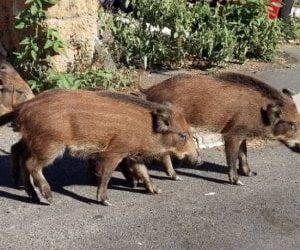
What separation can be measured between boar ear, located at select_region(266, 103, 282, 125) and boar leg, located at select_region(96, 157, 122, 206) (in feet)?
5.44

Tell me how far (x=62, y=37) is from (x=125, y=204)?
3.50 m

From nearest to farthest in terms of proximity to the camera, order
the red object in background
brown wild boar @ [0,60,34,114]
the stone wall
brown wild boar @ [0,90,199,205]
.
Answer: brown wild boar @ [0,90,199,205], brown wild boar @ [0,60,34,114], the stone wall, the red object in background

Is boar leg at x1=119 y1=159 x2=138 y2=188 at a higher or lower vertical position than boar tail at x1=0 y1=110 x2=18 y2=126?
lower

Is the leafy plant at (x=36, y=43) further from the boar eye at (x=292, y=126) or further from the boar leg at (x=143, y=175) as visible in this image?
the boar eye at (x=292, y=126)

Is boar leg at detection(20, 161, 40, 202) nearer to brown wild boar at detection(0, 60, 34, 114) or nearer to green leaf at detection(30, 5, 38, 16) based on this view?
brown wild boar at detection(0, 60, 34, 114)

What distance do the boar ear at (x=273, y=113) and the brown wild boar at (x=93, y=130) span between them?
993mm

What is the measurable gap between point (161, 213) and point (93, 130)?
0.90m

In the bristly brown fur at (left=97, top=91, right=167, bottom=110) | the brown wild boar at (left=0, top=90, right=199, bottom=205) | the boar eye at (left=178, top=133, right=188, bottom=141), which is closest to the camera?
the brown wild boar at (left=0, top=90, right=199, bottom=205)

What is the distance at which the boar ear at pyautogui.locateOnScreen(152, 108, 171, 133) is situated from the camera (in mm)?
6391

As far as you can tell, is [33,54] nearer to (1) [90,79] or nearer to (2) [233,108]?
(1) [90,79]

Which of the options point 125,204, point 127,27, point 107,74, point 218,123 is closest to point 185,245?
point 125,204

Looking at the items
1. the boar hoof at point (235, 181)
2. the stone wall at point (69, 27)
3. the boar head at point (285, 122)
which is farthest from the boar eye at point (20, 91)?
the boar head at point (285, 122)

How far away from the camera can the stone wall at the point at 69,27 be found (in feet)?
30.2

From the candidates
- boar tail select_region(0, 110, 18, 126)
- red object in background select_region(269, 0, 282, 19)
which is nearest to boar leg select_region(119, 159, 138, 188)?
boar tail select_region(0, 110, 18, 126)
